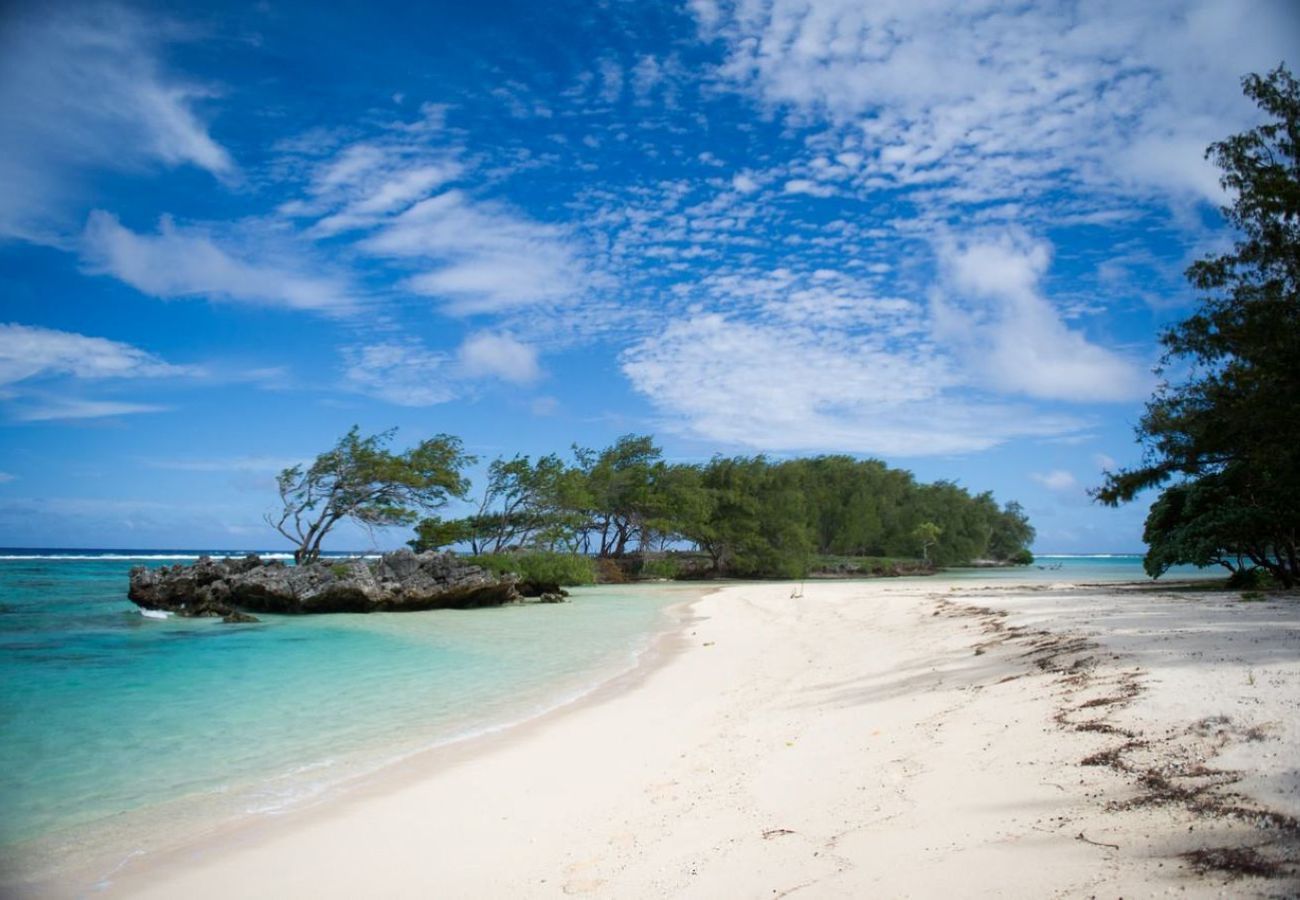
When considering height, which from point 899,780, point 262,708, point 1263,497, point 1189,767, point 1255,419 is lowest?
point 262,708

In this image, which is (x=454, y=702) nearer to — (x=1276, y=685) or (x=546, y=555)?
(x=1276, y=685)

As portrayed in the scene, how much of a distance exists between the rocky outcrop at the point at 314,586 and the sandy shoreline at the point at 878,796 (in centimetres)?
2018

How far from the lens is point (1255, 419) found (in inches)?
483

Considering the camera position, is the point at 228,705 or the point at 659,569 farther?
the point at 659,569

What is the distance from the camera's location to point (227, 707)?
31.4ft

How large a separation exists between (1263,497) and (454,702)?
55.7 ft

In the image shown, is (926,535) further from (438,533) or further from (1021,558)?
(438,533)

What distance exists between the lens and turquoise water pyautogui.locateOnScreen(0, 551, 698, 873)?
19.1 ft

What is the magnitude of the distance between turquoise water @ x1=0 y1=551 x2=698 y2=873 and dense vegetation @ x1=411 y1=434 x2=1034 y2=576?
1444 centimetres

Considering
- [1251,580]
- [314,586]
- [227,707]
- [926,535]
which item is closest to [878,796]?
[227,707]

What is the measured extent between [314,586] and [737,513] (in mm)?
32901

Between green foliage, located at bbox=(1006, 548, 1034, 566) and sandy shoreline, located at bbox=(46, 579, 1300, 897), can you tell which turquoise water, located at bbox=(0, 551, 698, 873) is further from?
green foliage, located at bbox=(1006, 548, 1034, 566)

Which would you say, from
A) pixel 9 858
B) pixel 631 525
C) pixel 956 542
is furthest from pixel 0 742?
pixel 956 542

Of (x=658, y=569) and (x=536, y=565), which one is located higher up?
(x=536, y=565)
